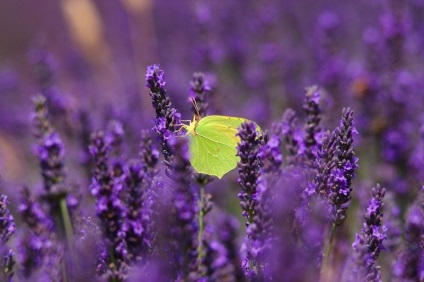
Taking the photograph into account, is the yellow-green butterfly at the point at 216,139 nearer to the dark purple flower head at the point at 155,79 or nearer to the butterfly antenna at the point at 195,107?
the butterfly antenna at the point at 195,107

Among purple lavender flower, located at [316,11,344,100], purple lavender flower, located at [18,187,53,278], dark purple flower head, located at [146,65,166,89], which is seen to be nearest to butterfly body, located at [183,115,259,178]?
dark purple flower head, located at [146,65,166,89]

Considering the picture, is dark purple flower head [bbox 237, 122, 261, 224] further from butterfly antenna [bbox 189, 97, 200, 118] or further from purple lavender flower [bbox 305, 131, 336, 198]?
butterfly antenna [bbox 189, 97, 200, 118]

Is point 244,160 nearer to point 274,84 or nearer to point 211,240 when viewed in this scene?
point 211,240

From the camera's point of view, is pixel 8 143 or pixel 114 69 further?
pixel 114 69

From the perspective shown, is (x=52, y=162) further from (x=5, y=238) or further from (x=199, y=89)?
(x=199, y=89)

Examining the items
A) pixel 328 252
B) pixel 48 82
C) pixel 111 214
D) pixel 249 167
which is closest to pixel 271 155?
pixel 249 167

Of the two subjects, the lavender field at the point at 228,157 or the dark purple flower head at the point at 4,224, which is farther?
the dark purple flower head at the point at 4,224

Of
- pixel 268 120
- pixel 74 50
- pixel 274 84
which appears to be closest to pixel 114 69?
pixel 74 50

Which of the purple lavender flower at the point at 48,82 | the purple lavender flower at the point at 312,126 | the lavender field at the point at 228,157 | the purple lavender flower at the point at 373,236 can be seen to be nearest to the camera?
the lavender field at the point at 228,157

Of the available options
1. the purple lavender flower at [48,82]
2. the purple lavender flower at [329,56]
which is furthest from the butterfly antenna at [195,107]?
the purple lavender flower at [329,56]

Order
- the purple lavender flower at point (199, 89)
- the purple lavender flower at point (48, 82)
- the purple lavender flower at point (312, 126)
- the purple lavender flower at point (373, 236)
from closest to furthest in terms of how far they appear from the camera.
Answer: the purple lavender flower at point (373, 236), the purple lavender flower at point (312, 126), the purple lavender flower at point (199, 89), the purple lavender flower at point (48, 82)
